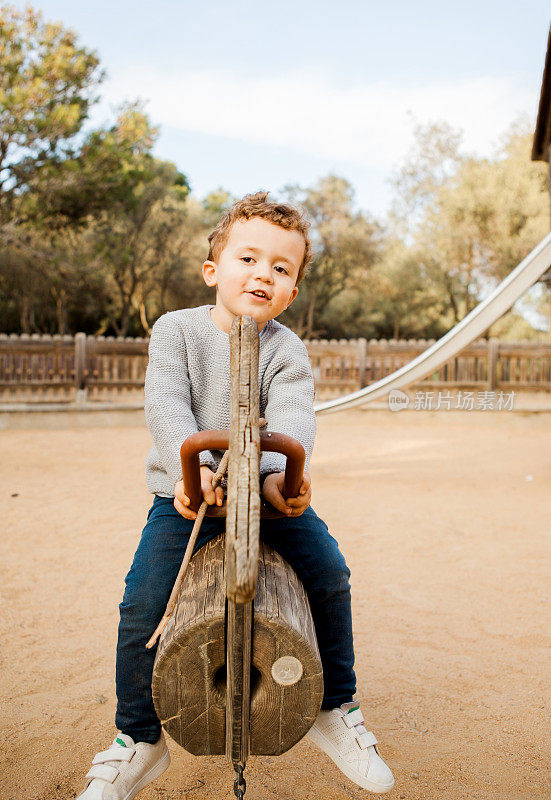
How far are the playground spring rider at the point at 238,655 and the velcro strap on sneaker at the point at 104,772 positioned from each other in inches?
12.5

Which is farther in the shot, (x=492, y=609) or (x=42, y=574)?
(x=42, y=574)

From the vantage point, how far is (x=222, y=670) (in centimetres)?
138

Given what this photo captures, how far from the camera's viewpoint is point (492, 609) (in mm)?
3232

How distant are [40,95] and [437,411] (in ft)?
38.4

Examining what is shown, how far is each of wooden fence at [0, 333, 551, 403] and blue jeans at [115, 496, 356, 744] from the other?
11171 millimetres

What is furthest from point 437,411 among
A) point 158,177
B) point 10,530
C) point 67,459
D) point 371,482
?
point 158,177

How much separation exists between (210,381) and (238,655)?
0.76 m

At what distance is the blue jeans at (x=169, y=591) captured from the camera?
1.60m

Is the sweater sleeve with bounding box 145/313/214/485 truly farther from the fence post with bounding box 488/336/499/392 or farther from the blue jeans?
the fence post with bounding box 488/336/499/392

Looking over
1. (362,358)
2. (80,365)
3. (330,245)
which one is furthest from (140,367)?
(330,245)

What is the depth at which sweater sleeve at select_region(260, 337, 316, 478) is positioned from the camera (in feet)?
5.44

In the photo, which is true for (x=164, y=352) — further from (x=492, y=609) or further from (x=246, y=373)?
(x=492, y=609)

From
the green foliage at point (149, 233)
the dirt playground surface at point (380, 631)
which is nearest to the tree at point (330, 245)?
the green foliage at point (149, 233)

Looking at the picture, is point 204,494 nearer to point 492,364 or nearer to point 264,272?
point 264,272
